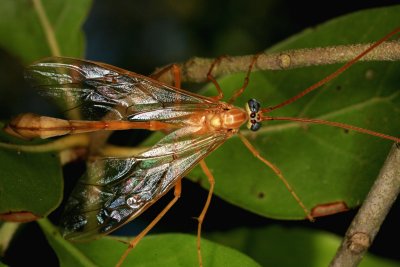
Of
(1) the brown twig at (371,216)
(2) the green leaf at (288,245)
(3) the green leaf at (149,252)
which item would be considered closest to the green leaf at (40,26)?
(3) the green leaf at (149,252)

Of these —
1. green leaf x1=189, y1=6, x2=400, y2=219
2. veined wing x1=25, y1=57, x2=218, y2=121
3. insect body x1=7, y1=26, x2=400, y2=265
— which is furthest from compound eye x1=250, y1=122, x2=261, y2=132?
veined wing x1=25, y1=57, x2=218, y2=121

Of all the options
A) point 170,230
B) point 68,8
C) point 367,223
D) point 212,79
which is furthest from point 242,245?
point 68,8

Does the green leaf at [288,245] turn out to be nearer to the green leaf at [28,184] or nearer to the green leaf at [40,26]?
the green leaf at [28,184]

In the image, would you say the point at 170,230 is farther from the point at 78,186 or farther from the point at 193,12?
the point at 193,12

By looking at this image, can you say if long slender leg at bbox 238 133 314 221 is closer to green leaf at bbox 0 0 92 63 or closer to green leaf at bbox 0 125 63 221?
green leaf at bbox 0 125 63 221

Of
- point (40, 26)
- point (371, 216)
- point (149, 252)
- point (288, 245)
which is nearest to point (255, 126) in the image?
point (288, 245)
